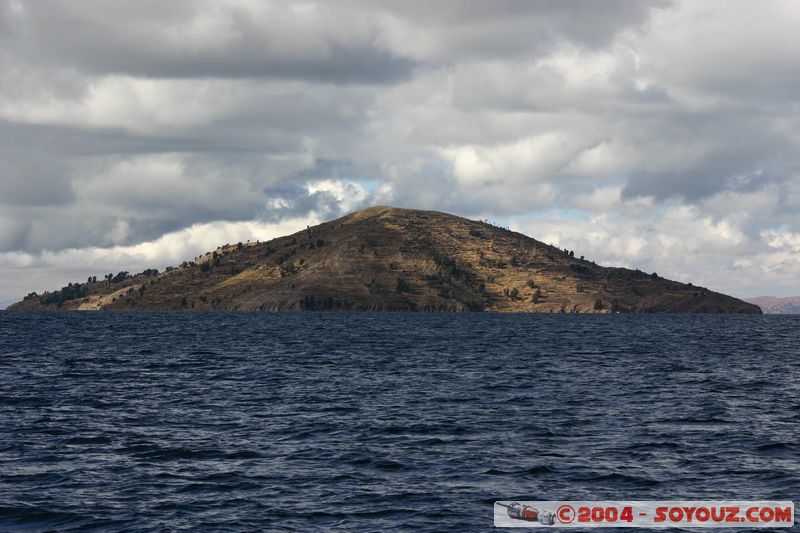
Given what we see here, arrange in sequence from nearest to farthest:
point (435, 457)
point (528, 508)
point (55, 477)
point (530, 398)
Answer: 1. point (528, 508)
2. point (55, 477)
3. point (435, 457)
4. point (530, 398)

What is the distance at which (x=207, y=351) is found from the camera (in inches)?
4670

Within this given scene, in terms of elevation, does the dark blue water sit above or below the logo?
above

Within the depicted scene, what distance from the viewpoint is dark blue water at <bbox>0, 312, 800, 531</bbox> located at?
3450 cm

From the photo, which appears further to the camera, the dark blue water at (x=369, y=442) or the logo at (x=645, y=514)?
the dark blue water at (x=369, y=442)

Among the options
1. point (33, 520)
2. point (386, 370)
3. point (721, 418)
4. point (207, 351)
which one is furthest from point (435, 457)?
point (207, 351)

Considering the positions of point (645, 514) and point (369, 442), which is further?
point (369, 442)

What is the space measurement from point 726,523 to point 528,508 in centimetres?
708

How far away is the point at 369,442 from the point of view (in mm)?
47156

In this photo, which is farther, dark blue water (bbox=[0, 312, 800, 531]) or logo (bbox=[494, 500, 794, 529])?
dark blue water (bbox=[0, 312, 800, 531])

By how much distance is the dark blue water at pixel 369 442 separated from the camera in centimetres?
3450

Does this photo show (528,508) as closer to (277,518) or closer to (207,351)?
(277,518)

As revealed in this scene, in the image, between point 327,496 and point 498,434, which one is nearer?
point 327,496

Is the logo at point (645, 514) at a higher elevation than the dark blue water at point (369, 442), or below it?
below

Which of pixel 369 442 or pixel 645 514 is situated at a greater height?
pixel 369 442
